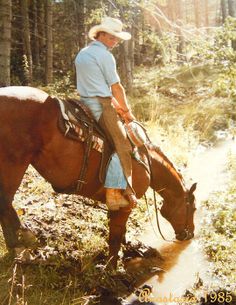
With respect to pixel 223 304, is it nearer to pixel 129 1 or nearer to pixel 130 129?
pixel 130 129

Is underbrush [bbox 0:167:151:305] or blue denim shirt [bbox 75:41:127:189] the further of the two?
blue denim shirt [bbox 75:41:127:189]

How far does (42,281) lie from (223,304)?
6.97 feet

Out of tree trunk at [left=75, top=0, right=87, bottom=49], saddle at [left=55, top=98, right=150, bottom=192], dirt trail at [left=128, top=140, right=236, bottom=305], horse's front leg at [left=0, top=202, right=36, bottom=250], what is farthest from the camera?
tree trunk at [left=75, top=0, right=87, bottom=49]

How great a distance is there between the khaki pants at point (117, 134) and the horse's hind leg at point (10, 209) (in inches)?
45.6

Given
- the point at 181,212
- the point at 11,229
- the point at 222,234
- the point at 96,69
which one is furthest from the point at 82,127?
the point at 222,234

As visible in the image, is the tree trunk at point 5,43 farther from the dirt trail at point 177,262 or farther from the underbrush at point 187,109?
the underbrush at point 187,109

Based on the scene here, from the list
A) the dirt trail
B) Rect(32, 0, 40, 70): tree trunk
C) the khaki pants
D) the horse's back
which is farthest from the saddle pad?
Rect(32, 0, 40, 70): tree trunk

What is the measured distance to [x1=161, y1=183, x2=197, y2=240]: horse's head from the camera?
6141 millimetres

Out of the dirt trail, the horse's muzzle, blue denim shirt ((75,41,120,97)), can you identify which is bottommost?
the dirt trail

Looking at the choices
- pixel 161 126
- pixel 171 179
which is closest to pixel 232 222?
pixel 171 179

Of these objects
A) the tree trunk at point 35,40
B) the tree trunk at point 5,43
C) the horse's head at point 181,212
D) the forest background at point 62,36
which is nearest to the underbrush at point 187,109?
the forest background at point 62,36

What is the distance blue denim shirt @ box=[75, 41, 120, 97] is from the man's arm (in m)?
0.07

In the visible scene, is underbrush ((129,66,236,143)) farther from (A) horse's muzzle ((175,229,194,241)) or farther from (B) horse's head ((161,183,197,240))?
(A) horse's muzzle ((175,229,194,241))

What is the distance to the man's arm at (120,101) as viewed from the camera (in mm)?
4762
